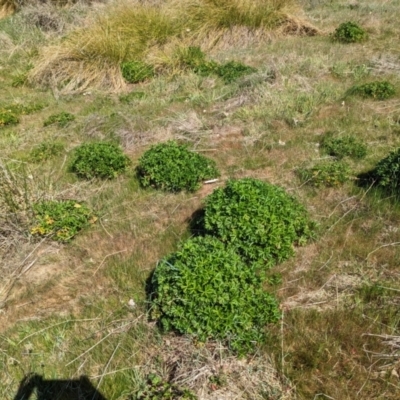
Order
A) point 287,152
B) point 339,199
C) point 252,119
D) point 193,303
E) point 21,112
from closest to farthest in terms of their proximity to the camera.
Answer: point 193,303 → point 339,199 → point 287,152 → point 252,119 → point 21,112

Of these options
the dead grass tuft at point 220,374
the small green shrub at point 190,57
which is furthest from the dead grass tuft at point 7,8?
the dead grass tuft at point 220,374

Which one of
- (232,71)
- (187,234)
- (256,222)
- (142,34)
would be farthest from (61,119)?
(256,222)

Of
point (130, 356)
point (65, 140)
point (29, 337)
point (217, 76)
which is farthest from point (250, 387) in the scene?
point (217, 76)

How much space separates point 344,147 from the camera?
17.5 feet

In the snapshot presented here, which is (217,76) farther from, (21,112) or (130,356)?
(130,356)

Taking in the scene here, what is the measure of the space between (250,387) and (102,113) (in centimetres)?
563

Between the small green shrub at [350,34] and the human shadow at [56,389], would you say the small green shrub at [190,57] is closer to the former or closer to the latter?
the small green shrub at [350,34]

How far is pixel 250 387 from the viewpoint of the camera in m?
2.84

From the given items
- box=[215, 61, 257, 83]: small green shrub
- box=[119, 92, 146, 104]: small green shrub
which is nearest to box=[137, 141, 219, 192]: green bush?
box=[119, 92, 146, 104]: small green shrub

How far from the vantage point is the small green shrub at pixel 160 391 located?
2.78 m

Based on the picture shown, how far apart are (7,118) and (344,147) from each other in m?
5.48

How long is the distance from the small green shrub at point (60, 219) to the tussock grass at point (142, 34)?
4.54m

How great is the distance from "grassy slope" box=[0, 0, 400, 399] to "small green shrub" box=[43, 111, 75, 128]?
15cm

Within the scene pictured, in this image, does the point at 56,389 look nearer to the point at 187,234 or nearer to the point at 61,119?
the point at 187,234
